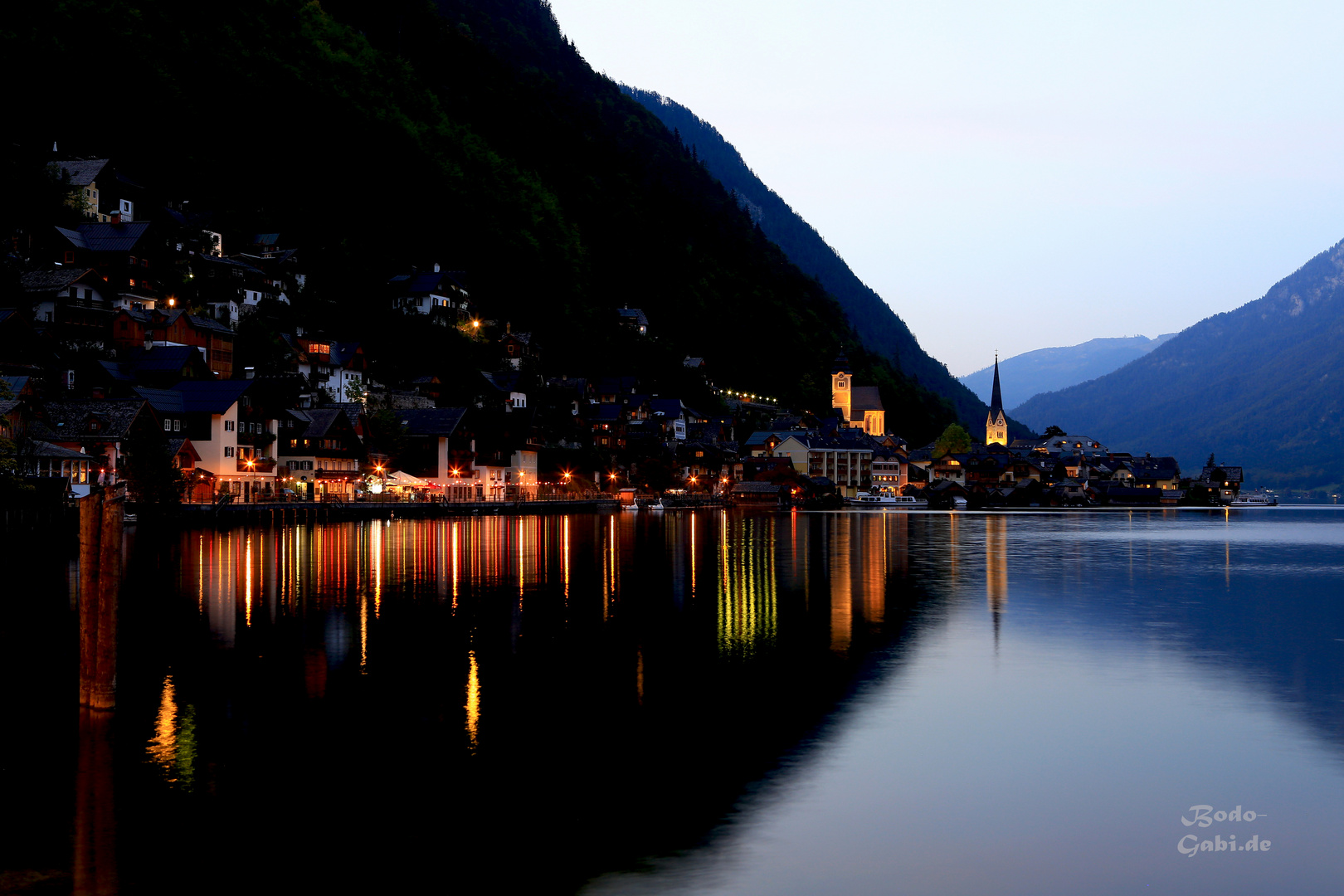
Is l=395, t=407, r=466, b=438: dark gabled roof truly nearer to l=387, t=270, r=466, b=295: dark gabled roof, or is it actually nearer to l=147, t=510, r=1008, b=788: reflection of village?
l=387, t=270, r=466, b=295: dark gabled roof

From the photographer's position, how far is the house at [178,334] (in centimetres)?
9156

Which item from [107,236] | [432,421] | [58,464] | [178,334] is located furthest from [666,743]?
[432,421]

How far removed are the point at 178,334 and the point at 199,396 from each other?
12242mm

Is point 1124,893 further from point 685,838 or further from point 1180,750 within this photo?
point 1180,750

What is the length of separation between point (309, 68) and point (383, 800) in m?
171

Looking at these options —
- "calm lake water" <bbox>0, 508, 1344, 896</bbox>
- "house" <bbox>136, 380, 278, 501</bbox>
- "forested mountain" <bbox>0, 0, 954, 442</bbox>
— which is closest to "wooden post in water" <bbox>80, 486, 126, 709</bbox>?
"calm lake water" <bbox>0, 508, 1344, 896</bbox>

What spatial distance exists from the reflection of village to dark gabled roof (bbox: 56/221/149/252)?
34767mm

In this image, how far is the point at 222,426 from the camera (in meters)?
86.2

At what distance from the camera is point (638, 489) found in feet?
472

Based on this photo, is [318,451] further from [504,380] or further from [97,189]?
[504,380]

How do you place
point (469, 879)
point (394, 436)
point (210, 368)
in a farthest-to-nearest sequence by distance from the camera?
point (394, 436)
point (210, 368)
point (469, 879)

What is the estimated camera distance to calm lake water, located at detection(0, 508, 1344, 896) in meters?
13.0

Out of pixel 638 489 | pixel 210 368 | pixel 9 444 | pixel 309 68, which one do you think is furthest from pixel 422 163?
pixel 9 444

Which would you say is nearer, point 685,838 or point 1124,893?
point 1124,893
